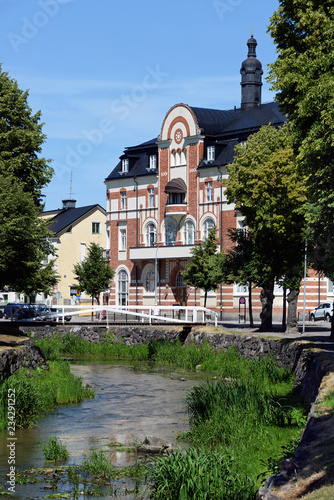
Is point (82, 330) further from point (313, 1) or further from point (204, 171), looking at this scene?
point (204, 171)

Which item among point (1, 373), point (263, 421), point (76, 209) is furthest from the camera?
point (76, 209)

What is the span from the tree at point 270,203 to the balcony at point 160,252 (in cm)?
2548

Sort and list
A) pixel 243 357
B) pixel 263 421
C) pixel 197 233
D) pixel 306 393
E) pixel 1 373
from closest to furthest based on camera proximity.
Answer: pixel 263 421 < pixel 306 393 < pixel 1 373 < pixel 243 357 < pixel 197 233

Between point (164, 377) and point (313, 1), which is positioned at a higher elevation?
point (313, 1)

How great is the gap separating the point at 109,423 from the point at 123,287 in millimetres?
57888


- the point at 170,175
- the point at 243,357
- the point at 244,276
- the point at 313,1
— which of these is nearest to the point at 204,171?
the point at 170,175

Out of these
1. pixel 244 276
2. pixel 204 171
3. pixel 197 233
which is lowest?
pixel 244 276

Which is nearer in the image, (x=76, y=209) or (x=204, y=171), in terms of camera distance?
(x=204, y=171)

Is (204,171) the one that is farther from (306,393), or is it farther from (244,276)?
(306,393)

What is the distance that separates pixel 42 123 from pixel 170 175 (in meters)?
35.6

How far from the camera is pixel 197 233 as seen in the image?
70.3m

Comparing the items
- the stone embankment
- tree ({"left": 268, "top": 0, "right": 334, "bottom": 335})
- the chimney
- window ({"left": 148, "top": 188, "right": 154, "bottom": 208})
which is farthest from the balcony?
tree ({"left": 268, "top": 0, "right": 334, "bottom": 335})

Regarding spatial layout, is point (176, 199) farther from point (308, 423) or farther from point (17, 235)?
point (308, 423)

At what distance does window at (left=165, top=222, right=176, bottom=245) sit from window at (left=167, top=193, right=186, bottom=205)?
2.06 meters
